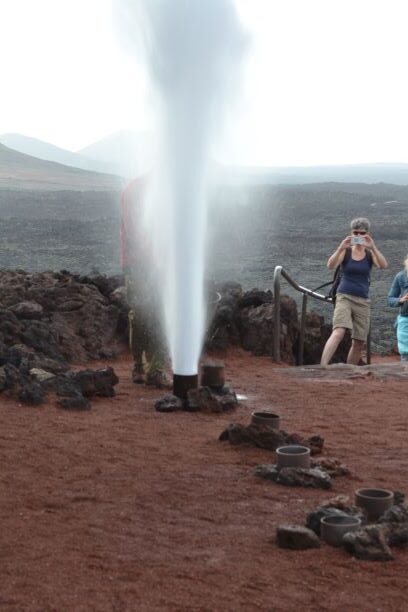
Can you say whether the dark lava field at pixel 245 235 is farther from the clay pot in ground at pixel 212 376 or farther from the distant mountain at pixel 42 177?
the distant mountain at pixel 42 177

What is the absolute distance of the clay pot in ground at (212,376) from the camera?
8.15 m

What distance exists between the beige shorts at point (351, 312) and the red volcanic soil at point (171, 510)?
7.15 ft

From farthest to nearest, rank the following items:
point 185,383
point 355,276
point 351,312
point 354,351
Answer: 1. point 354,351
2. point 351,312
3. point 355,276
4. point 185,383

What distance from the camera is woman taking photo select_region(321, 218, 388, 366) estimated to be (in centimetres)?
1045

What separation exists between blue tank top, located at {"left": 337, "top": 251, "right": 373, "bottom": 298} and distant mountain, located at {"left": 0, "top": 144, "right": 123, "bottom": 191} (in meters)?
47.8

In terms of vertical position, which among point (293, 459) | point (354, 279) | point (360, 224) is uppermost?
point (360, 224)

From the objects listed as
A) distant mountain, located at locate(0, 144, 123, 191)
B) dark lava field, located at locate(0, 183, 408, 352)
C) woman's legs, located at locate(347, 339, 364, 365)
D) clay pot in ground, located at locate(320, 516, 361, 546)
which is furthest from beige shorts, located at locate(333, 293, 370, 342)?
distant mountain, located at locate(0, 144, 123, 191)

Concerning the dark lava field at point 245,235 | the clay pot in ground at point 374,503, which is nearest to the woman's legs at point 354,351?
the dark lava field at point 245,235

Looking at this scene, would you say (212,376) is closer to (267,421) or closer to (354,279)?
(267,421)

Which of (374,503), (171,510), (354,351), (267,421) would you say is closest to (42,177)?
(354,351)

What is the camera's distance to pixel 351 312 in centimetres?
1071

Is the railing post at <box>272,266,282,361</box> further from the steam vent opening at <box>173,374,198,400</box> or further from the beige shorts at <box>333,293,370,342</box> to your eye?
the steam vent opening at <box>173,374,198,400</box>

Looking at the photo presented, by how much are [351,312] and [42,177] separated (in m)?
66.7

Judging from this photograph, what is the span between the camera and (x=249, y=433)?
6.71 metres
